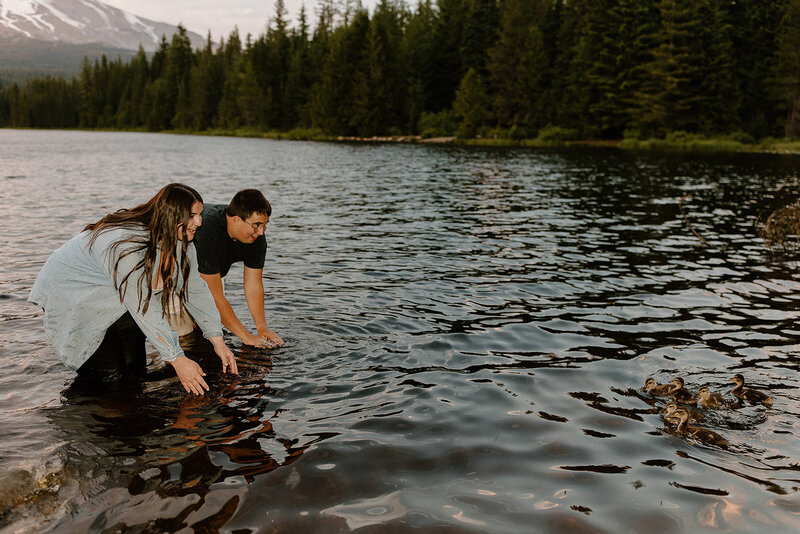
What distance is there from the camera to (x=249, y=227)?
21.5ft

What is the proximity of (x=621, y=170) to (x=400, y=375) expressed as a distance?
3561 cm

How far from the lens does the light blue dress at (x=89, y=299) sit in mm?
4781

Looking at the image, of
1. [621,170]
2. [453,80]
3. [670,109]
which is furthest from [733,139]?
[453,80]

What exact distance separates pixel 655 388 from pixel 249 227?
486 centimetres

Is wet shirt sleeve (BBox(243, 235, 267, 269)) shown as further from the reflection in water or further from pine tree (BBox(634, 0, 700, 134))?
pine tree (BBox(634, 0, 700, 134))

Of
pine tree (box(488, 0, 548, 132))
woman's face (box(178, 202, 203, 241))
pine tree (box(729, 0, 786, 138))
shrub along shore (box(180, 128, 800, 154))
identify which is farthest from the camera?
pine tree (box(488, 0, 548, 132))

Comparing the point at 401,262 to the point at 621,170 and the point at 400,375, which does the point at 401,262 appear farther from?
the point at 621,170

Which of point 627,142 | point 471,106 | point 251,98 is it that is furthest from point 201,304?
point 251,98

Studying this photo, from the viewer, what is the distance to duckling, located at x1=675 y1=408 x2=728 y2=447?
5.32 m

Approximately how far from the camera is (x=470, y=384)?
643cm

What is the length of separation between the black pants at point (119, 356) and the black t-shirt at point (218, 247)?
4.32 ft

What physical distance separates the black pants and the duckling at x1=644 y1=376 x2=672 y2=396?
538 cm

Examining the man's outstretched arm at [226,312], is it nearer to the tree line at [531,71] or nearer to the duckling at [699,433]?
the duckling at [699,433]

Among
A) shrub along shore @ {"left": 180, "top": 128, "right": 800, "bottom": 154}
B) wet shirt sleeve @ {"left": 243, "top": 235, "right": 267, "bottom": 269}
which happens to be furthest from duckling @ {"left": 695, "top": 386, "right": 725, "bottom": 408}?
shrub along shore @ {"left": 180, "top": 128, "right": 800, "bottom": 154}
